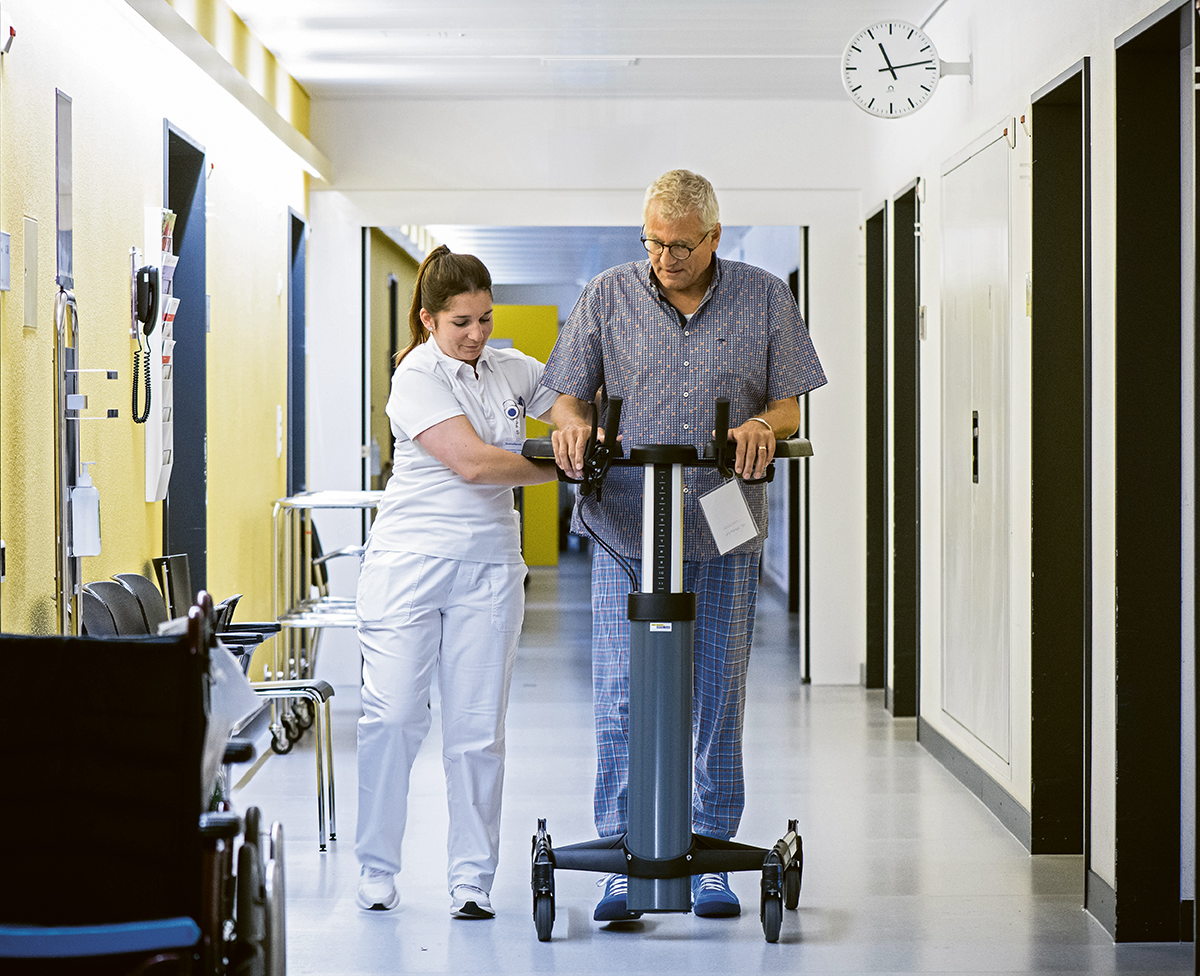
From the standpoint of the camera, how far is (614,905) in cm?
300

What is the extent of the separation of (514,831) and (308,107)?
401 cm

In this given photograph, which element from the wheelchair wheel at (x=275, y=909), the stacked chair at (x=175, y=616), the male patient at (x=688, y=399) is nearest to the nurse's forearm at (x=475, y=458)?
the male patient at (x=688, y=399)

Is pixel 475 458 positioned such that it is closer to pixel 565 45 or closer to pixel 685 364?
pixel 685 364

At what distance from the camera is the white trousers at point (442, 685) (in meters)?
3.07

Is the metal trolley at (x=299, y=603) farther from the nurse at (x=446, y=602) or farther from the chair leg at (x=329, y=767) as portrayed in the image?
the nurse at (x=446, y=602)

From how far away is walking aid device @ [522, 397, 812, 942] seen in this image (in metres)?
2.64

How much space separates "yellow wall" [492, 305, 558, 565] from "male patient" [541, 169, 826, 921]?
355 inches

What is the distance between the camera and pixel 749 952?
9.47 feet

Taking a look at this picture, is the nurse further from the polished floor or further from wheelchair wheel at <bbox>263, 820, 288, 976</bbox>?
wheelchair wheel at <bbox>263, 820, 288, 976</bbox>

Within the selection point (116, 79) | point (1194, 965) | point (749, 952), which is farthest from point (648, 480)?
point (116, 79)

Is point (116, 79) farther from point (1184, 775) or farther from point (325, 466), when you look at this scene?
point (1184, 775)

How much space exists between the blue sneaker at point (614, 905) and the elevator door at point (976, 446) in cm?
157

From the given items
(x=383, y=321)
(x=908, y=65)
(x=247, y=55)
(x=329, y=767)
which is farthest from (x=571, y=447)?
(x=383, y=321)

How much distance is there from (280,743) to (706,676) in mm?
2474
